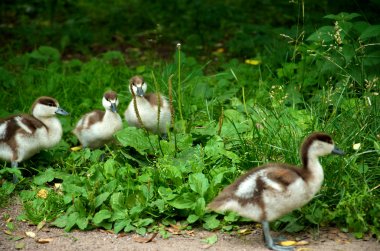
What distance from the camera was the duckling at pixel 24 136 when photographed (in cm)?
708

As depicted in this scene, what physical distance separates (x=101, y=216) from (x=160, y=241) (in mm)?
596

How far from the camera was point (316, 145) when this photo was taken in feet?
18.1

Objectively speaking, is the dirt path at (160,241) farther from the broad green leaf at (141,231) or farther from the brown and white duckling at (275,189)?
the brown and white duckling at (275,189)

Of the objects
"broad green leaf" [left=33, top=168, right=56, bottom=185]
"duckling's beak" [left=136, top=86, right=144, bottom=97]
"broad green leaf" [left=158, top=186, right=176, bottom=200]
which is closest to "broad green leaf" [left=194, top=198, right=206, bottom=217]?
"broad green leaf" [left=158, top=186, right=176, bottom=200]

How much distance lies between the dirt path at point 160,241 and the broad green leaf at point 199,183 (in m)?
0.36

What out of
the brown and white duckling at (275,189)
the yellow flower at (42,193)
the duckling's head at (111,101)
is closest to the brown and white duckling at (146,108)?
the duckling's head at (111,101)

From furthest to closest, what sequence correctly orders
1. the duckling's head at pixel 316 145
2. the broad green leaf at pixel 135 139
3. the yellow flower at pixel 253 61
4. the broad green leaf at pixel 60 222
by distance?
the yellow flower at pixel 253 61
the broad green leaf at pixel 135 139
the broad green leaf at pixel 60 222
the duckling's head at pixel 316 145

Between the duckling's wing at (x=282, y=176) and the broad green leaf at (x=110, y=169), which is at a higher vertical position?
the duckling's wing at (x=282, y=176)

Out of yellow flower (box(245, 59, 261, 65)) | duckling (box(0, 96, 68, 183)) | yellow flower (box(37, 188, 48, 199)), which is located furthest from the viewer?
yellow flower (box(245, 59, 261, 65))

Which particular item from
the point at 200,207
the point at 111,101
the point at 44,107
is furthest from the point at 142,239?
the point at 44,107

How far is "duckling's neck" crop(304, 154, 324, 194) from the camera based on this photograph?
5.43 metres

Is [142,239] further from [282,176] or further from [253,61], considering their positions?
[253,61]

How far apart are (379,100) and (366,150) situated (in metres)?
0.69

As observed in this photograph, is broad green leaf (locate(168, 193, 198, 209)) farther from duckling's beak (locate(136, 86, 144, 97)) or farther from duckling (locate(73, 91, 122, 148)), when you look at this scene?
duckling's beak (locate(136, 86, 144, 97))
